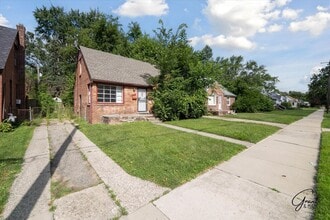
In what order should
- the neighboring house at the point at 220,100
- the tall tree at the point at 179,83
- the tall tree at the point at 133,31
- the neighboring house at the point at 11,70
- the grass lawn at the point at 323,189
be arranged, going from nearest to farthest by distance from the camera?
Answer: the grass lawn at the point at 323,189, the neighboring house at the point at 11,70, the tall tree at the point at 179,83, the neighboring house at the point at 220,100, the tall tree at the point at 133,31

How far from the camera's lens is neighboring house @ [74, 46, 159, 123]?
12.7 meters

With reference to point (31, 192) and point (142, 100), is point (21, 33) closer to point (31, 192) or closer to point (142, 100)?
point (142, 100)

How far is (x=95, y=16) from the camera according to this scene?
37344mm

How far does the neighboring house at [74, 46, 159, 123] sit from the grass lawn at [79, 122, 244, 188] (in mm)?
5087

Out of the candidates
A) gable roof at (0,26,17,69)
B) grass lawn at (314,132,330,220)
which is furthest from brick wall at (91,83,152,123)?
grass lawn at (314,132,330,220)

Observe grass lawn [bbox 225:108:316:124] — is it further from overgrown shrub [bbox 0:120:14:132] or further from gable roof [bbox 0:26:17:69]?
gable roof [bbox 0:26:17:69]

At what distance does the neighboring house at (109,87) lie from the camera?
41.6 feet

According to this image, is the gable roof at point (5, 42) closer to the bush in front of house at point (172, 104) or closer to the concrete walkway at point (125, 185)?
the concrete walkway at point (125, 185)

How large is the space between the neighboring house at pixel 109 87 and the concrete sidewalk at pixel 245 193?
976 cm

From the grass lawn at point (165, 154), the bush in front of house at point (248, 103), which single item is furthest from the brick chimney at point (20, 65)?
the bush in front of house at point (248, 103)

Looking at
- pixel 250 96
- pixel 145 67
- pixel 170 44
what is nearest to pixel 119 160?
pixel 170 44

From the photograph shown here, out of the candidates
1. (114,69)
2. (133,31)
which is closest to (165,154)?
(114,69)

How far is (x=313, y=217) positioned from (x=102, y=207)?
3.13 metres

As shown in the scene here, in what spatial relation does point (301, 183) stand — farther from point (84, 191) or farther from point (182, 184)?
point (84, 191)
